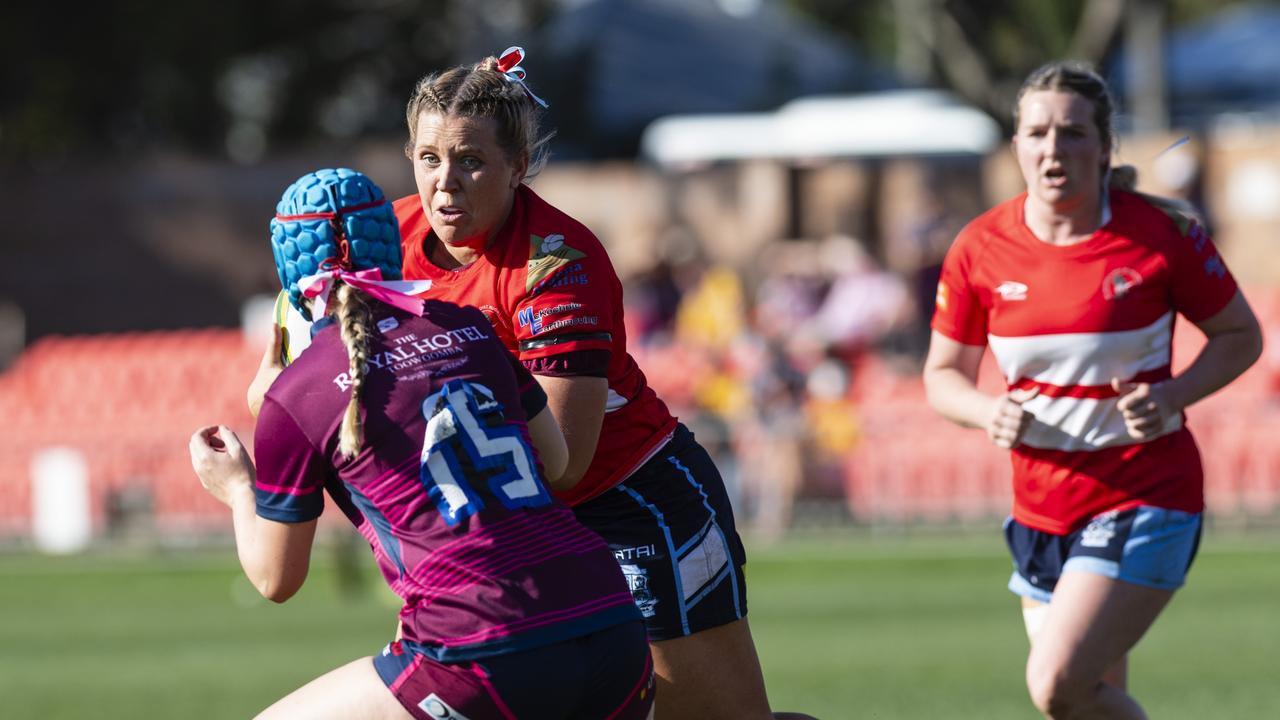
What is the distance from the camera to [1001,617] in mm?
12461

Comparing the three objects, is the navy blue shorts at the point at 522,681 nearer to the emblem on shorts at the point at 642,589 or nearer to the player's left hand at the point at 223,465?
the player's left hand at the point at 223,465

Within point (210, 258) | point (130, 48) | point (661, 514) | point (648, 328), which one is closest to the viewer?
point (661, 514)

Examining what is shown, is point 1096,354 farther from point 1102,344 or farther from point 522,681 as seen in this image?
point 522,681

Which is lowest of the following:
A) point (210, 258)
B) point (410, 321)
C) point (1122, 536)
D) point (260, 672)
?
point (210, 258)

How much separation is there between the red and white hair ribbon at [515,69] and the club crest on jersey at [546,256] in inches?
14.1

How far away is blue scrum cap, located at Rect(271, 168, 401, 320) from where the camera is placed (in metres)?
4.30

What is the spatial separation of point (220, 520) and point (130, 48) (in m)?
14.8

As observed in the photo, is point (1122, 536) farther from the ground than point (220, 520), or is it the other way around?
point (1122, 536)

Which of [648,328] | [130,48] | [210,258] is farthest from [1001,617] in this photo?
[130,48]

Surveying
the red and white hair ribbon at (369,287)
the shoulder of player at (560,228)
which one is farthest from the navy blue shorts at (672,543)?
the red and white hair ribbon at (369,287)

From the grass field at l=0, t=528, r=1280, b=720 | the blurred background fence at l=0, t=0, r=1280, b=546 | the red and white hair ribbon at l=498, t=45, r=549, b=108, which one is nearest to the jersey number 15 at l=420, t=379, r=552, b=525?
the red and white hair ribbon at l=498, t=45, r=549, b=108

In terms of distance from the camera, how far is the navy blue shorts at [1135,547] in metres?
5.90

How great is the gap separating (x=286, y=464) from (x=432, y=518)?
0.32 m

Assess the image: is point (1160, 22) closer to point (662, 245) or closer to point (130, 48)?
point (662, 245)
